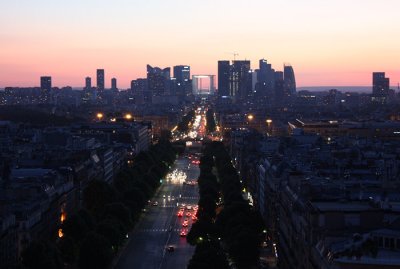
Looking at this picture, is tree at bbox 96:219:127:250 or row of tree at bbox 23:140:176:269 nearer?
row of tree at bbox 23:140:176:269

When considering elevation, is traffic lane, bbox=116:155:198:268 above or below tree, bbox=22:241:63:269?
below

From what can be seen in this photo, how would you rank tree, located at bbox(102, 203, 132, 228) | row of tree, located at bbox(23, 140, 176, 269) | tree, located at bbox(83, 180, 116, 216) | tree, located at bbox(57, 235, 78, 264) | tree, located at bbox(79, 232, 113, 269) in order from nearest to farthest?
row of tree, located at bbox(23, 140, 176, 269) < tree, located at bbox(79, 232, 113, 269) < tree, located at bbox(57, 235, 78, 264) < tree, located at bbox(102, 203, 132, 228) < tree, located at bbox(83, 180, 116, 216)

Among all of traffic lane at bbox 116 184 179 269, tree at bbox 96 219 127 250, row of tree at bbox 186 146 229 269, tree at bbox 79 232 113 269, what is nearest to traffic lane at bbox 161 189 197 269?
traffic lane at bbox 116 184 179 269

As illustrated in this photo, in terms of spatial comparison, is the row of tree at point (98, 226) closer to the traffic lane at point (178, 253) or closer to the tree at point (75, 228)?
the tree at point (75, 228)

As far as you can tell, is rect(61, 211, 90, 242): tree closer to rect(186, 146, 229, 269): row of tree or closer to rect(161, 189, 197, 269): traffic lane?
rect(161, 189, 197, 269): traffic lane

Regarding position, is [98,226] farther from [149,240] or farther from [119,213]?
[149,240]

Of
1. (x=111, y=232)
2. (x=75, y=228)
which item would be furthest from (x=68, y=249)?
(x=75, y=228)

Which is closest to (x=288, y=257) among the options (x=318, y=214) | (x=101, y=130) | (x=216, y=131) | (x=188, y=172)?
(x=318, y=214)

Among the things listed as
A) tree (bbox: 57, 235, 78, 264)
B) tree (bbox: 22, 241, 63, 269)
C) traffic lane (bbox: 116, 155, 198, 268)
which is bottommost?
traffic lane (bbox: 116, 155, 198, 268)
